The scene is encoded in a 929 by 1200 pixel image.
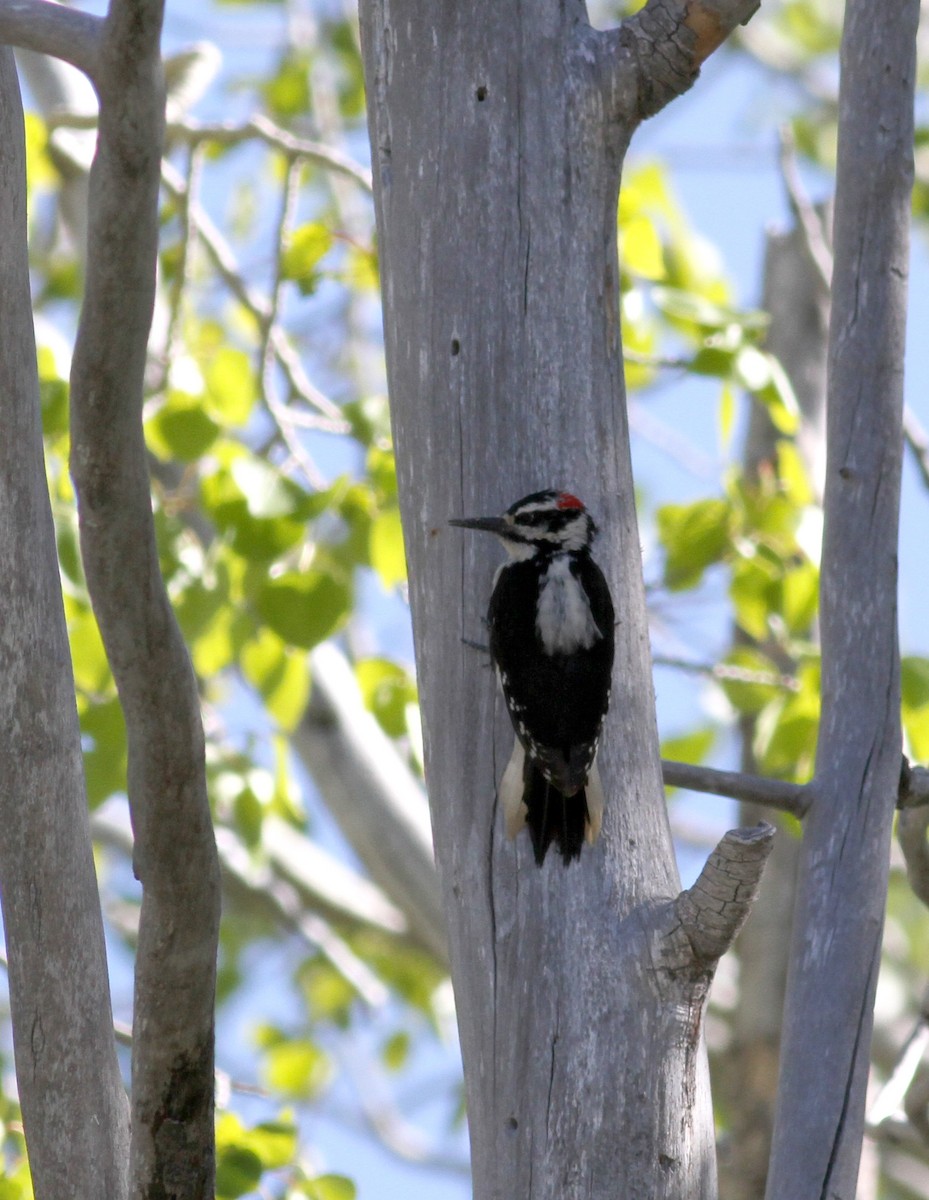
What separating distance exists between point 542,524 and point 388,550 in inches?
64.9

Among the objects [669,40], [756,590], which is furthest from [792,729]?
[669,40]

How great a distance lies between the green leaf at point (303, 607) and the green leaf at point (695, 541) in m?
1.10

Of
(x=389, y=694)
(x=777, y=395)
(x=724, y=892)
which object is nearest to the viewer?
(x=724, y=892)

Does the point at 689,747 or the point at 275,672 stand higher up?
the point at 275,672

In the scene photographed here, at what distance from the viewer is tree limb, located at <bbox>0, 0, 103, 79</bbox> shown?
6.74 feet

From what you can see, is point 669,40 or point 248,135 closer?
point 669,40

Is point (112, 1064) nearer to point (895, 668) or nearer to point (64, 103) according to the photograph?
point (895, 668)

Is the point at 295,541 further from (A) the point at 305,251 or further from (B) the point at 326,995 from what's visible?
(B) the point at 326,995

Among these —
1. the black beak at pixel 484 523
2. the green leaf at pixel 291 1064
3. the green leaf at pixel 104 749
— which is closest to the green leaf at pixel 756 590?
the green leaf at pixel 104 749

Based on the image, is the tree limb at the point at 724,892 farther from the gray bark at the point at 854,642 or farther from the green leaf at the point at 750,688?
the green leaf at the point at 750,688

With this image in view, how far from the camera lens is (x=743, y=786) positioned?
103 inches

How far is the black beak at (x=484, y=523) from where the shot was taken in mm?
2510

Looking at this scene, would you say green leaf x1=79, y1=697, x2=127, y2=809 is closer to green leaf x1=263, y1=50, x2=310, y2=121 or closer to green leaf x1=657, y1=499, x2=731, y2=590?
green leaf x1=657, y1=499, x2=731, y2=590

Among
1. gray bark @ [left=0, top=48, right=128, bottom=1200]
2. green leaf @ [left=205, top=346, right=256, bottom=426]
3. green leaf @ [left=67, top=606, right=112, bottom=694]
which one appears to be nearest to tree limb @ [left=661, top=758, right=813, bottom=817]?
gray bark @ [left=0, top=48, right=128, bottom=1200]
